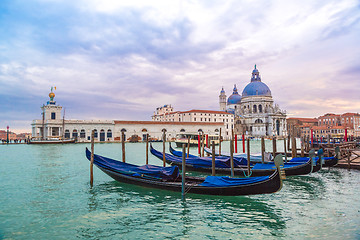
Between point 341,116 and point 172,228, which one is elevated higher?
point 341,116

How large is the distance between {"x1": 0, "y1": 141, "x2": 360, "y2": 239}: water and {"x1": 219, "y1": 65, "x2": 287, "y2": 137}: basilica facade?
6305cm

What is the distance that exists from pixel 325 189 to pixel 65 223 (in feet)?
26.5

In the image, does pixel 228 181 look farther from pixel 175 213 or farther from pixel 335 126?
pixel 335 126

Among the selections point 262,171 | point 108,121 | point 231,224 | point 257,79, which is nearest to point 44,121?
point 108,121

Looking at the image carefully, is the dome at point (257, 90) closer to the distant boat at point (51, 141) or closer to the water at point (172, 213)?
the distant boat at point (51, 141)

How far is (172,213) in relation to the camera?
6781mm

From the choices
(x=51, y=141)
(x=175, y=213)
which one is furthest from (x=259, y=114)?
(x=175, y=213)

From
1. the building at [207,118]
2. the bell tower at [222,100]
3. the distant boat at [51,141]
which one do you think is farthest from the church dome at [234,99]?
the distant boat at [51,141]

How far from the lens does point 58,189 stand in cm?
964

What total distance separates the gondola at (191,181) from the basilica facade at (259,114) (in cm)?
6276

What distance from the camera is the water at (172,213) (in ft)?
18.2

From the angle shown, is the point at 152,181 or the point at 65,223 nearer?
the point at 65,223

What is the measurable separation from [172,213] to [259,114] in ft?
224

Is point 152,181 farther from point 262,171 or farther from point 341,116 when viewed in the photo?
point 341,116
